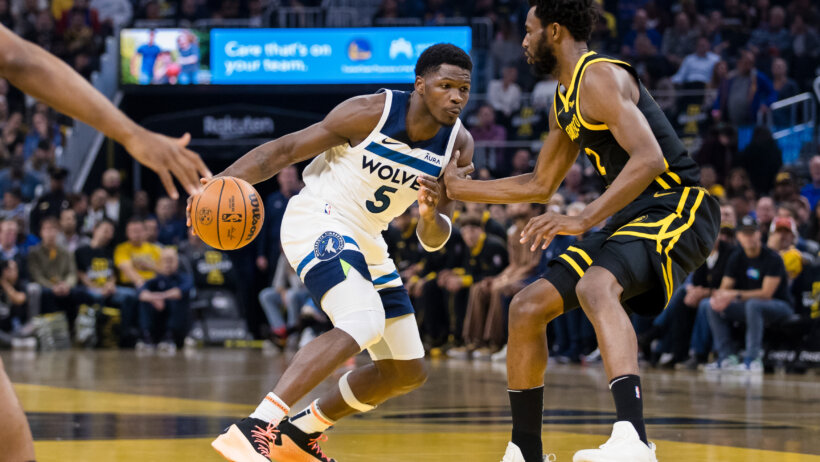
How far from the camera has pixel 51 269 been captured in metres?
17.1

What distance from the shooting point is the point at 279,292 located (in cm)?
1706

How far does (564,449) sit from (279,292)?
11.2 metres

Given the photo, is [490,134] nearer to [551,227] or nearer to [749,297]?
[749,297]

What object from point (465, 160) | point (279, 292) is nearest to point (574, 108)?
point (465, 160)

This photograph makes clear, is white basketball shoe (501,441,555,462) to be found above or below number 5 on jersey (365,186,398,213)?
below

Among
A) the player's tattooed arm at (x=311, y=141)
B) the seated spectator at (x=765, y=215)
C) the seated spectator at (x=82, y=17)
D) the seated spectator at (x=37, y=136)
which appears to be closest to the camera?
the player's tattooed arm at (x=311, y=141)

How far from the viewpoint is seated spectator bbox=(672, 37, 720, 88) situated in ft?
58.5

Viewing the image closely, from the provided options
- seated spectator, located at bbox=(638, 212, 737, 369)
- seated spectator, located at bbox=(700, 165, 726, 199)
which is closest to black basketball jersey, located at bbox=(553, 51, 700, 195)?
seated spectator, located at bbox=(638, 212, 737, 369)

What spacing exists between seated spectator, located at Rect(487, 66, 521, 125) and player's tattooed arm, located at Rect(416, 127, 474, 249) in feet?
40.4

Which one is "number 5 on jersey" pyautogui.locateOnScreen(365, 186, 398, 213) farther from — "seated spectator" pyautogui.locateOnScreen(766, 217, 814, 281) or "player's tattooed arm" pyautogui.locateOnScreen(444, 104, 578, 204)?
"seated spectator" pyautogui.locateOnScreen(766, 217, 814, 281)

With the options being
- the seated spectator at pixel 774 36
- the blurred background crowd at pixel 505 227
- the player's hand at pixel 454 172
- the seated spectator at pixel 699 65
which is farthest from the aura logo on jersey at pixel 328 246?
the seated spectator at pixel 774 36

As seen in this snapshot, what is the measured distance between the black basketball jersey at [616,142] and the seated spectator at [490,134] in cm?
1250

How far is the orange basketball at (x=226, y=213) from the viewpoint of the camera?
5250 mm

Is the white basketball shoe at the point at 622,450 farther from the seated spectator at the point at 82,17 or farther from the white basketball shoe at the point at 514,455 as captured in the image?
the seated spectator at the point at 82,17
